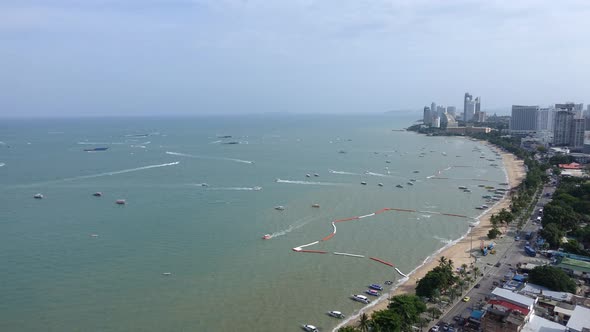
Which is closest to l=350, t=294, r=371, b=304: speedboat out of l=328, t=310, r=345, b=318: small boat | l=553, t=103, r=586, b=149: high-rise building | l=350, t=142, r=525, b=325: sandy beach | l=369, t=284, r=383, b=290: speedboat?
l=350, t=142, r=525, b=325: sandy beach

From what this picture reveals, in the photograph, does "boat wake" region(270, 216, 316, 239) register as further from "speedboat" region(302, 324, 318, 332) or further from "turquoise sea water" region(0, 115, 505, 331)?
"speedboat" region(302, 324, 318, 332)

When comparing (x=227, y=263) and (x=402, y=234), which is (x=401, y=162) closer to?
(x=402, y=234)

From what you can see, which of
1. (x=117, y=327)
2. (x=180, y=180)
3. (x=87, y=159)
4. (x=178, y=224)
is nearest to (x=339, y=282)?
(x=117, y=327)

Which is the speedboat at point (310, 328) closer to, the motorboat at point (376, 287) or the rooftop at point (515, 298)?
the motorboat at point (376, 287)

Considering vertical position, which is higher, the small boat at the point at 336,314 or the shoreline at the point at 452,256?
the shoreline at the point at 452,256

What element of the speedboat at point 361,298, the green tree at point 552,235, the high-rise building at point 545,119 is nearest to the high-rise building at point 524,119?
the high-rise building at point 545,119

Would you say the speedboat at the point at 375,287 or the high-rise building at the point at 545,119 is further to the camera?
the high-rise building at the point at 545,119

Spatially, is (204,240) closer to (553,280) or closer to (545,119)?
(553,280)
